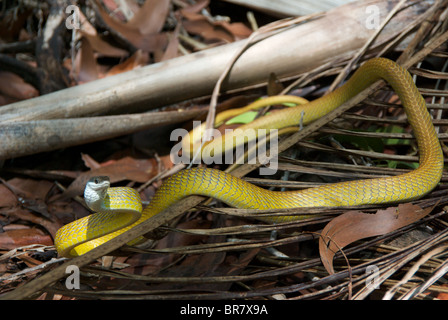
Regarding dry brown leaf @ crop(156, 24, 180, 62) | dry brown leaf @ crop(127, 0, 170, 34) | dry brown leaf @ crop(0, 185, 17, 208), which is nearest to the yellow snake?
dry brown leaf @ crop(0, 185, 17, 208)

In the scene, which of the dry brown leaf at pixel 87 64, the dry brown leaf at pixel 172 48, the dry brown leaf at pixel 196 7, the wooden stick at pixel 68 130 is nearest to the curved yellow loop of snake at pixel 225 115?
the wooden stick at pixel 68 130

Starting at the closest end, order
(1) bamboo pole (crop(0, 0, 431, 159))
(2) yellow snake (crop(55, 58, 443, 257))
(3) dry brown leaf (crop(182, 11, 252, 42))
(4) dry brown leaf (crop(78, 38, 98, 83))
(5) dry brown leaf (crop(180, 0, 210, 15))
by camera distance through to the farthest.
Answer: (2) yellow snake (crop(55, 58, 443, 257)), (1) bamboo pole (crop(0, 0, 431, 159)), (4) dry brown leaf (crop(78, 38, 98, 83)), (3) dry brown leaf (crop(182, 11, 252, 42)), (5) dry brown leaf (crop(180, 0, 210, 15))

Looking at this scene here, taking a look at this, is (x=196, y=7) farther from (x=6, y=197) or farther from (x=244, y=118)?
(x=6, y=197)

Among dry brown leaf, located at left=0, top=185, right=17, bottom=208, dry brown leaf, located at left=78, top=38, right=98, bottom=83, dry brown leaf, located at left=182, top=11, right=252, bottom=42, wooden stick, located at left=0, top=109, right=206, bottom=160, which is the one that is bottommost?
dry brown leaf, located at left=0, top=185, right=17, bottom=208

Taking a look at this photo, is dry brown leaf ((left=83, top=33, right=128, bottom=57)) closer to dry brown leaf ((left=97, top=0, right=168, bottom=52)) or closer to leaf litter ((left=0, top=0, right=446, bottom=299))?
leaf litter ((left=0, top=0, right=446, bottom=299))

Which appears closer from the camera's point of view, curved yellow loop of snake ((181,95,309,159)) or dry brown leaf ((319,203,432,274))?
dry brown leaf ((319,203,432,274))
